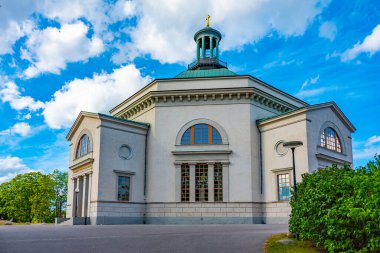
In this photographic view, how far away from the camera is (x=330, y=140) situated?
3139 centimetres

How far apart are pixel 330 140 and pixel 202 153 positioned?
35.3 ft

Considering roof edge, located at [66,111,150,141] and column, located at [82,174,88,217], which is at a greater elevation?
roof edge, located at [66,111,150,141]

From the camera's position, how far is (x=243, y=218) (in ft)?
97.1

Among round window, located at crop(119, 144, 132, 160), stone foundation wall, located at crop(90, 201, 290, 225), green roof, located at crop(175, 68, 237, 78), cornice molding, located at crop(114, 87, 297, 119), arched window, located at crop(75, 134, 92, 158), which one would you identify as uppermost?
green roof, located at crop(175, 68, 237, 78)

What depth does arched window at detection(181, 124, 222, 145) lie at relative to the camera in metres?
31.8

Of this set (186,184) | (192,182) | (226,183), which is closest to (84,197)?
(186,184)

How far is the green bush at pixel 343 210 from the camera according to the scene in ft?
30.3

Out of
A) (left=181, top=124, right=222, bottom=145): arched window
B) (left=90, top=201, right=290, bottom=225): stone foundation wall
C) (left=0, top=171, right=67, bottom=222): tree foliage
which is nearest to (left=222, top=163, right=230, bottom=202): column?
(left=90, top=201, right=290, bottom=225): stone foundation wall

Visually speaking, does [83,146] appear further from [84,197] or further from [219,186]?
[219,186]

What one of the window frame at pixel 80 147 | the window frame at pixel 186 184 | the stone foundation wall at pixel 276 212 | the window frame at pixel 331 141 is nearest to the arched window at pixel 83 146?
the window frame at pixel 80 147

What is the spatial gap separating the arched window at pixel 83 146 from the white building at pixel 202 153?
0.61 feet

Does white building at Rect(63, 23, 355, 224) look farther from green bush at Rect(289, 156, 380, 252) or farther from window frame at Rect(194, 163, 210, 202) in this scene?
green bush at Rect(289, 156, 380, 252)

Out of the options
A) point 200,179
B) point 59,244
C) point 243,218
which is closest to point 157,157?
point 200,179

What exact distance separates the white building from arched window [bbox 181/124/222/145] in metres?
0.09
